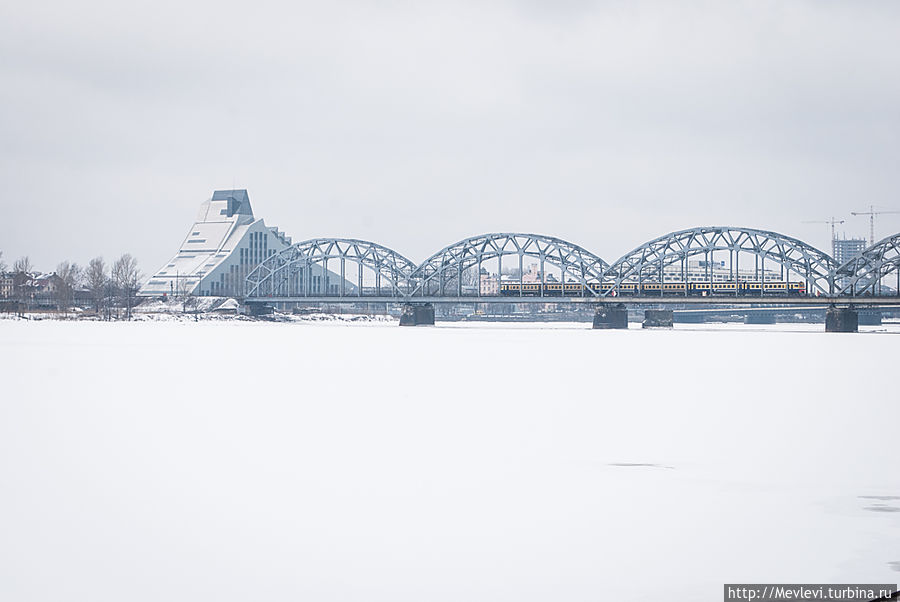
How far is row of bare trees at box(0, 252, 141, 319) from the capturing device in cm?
16425

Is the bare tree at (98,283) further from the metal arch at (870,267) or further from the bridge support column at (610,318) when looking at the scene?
the metal arch at (870,267)

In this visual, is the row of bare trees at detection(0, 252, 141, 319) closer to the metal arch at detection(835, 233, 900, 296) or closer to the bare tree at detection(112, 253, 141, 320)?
the bare tree at detection(112, 253, 141, 320)

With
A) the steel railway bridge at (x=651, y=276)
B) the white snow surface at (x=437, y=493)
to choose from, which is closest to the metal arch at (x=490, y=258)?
the steel railway bridge at (x=651, y=276)

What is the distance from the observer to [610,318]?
459ft

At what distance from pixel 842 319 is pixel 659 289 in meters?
28.6

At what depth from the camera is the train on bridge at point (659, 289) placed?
437 feet

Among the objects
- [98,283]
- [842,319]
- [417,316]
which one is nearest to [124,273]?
[98,283]

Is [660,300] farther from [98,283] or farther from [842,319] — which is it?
[98,283]

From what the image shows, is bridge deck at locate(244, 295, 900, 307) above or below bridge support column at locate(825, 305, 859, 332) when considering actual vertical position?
above

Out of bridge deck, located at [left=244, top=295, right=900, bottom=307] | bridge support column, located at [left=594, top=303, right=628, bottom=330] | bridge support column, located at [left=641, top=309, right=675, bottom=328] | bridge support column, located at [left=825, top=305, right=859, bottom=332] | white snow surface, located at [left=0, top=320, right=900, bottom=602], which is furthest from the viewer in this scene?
bridge support column, located at [left=641, top=309, right=675, bottom=328]

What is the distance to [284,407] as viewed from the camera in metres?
27.0

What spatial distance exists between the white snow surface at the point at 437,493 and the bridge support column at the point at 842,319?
9877cm

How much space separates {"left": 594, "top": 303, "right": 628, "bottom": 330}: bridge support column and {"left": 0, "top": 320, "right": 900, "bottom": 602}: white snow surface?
107439 millimetres

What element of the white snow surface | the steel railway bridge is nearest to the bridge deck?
the steel railway bridge
